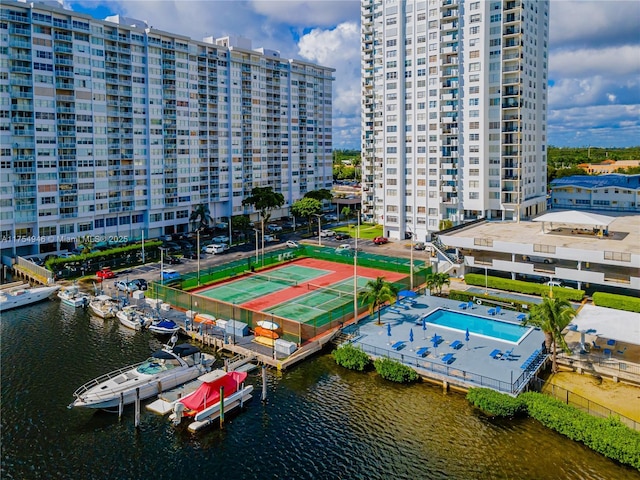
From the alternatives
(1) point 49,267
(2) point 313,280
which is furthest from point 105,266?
(2) point 313,280

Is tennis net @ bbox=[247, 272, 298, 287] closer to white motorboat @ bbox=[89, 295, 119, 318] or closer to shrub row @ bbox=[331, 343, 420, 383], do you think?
white motorboat @ bbox=[89, 295, 119, 318]

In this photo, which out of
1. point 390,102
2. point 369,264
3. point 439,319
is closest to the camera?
point 439,319

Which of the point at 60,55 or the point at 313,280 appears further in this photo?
the point at 60,55

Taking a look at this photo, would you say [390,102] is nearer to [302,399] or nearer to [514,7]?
[514,7]

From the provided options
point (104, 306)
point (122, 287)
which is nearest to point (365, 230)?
point (122, 287)

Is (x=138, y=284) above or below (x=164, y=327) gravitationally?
above

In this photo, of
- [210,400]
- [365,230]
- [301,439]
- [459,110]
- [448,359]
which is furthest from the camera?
[365,230]

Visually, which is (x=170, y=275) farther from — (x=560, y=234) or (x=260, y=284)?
(x=560, y=234)

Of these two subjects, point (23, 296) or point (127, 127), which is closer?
point (23, 296)
